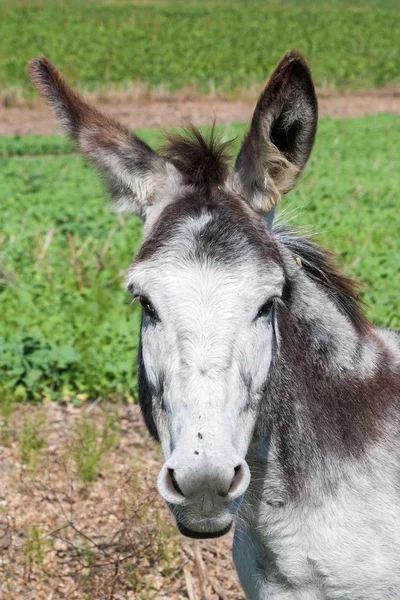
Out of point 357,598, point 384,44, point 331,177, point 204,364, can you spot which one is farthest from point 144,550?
point 384,44

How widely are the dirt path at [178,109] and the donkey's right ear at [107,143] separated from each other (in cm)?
2597

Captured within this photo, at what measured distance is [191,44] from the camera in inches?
1635

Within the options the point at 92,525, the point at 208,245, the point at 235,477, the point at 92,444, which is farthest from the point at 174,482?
the point at 92,444

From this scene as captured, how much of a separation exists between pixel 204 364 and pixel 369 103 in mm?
34309

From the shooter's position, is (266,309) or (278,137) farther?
(278,137)

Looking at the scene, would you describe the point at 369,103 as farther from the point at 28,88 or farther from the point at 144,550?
the point at 144,550

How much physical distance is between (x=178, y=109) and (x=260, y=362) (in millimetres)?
31395

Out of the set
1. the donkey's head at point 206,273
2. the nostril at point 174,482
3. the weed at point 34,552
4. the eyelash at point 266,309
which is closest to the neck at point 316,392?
the donkey's head at point 206,273

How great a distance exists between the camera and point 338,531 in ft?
9.48

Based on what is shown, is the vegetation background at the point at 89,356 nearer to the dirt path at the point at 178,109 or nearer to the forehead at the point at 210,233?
the forehead at the point at 210,233

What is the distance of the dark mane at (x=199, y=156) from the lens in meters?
2.92

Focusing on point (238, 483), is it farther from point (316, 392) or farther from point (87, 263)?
point (87, 263)

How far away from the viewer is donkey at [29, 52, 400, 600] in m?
2.55

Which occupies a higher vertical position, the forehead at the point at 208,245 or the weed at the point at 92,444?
the forehead at the point at 208,245
